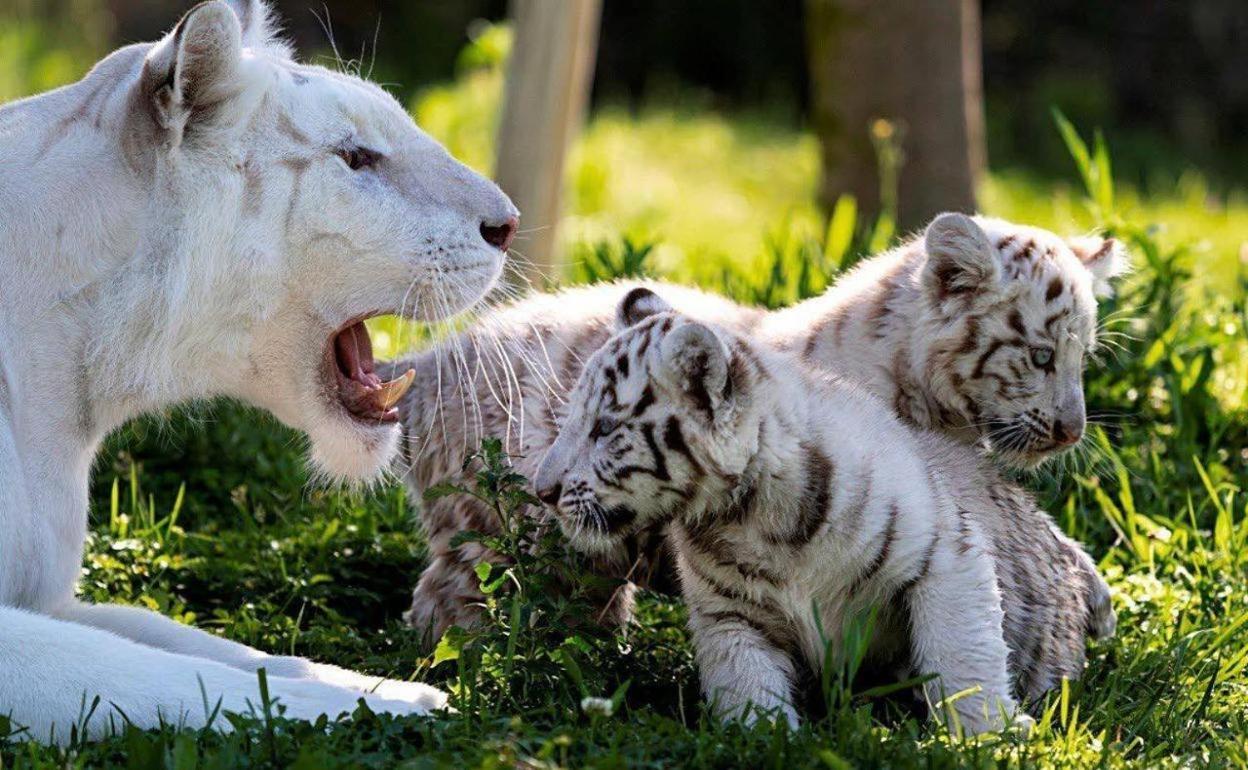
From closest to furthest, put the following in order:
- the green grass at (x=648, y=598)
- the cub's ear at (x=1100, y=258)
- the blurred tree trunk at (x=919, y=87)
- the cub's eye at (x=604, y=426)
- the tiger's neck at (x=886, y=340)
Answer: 1. the green grass at (x=648, y=598)
2. the cub's eye at (x=604, y=426)
3. the tiger's neck at (x=886, y=340)
4. the cub's ear at (x=1100, y=258)
5. the blurred tree trunk at (x=919, y=87)

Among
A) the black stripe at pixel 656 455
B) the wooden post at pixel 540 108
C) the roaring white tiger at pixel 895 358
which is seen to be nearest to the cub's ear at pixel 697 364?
the black stripe at pixel 656 455

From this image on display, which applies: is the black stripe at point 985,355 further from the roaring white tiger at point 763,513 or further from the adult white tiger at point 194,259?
the adult white tiger at point 194,259

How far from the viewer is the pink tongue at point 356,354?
4.10m

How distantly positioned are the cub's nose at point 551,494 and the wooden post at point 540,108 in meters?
3.27

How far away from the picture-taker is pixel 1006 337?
14.7 feet

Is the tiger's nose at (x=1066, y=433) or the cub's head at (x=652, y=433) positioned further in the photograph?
the tiger's nose at (x=1066, y=433)

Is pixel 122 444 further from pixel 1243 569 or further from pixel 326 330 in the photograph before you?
pixel 1243 569

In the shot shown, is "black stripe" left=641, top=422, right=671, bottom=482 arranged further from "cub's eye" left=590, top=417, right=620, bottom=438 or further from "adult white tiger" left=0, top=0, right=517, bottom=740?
"adult white tiger" left=0, top=0, right=517, bottom=740

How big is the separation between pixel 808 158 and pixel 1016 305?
915cm

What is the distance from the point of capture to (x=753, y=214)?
38.0 feet

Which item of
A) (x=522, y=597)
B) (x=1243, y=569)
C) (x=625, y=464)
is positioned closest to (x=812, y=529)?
(x=625, y=464)

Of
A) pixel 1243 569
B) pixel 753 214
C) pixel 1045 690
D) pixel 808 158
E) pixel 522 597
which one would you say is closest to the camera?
pixel 522 597

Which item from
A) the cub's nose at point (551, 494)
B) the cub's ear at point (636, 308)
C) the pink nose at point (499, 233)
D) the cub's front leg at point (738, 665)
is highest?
the pink nose at point (499, 233)

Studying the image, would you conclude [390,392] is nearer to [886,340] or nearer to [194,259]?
[194,259]
